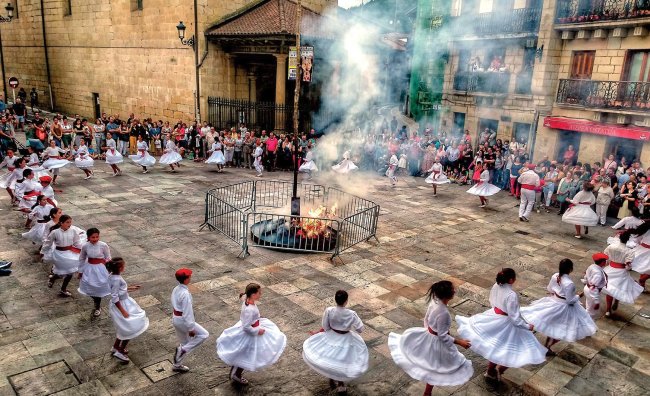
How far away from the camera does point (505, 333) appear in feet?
19.2

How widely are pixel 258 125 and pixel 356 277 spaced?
49.6 ft

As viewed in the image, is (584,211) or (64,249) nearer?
(64,249)

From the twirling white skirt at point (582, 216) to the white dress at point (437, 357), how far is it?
8.45 m

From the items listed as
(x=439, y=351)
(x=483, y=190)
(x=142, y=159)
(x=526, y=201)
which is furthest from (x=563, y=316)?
(x=142, y=159)

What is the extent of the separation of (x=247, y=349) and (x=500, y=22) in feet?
62.5

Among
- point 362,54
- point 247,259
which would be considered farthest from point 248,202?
point 362,54

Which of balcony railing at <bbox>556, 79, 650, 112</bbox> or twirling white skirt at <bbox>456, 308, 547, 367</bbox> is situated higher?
balcony railing at <bbox>556, 79, 650, 112</bbox>

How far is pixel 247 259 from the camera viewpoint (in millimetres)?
9781

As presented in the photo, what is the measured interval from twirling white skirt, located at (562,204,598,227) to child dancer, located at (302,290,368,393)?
905 centimetres

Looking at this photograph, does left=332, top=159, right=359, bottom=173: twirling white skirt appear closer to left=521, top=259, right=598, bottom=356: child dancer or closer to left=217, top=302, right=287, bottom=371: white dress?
left=521, top=259, right=598, bottom=356: child dancer

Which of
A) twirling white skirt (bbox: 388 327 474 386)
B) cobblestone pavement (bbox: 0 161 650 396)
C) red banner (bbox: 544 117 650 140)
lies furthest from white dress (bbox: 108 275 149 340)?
red banner (bbox: 544 117 650 140)

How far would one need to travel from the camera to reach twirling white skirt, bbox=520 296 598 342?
652cm

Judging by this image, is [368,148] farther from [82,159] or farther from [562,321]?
[562,321]

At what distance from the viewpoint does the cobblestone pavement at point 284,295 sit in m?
5.90
